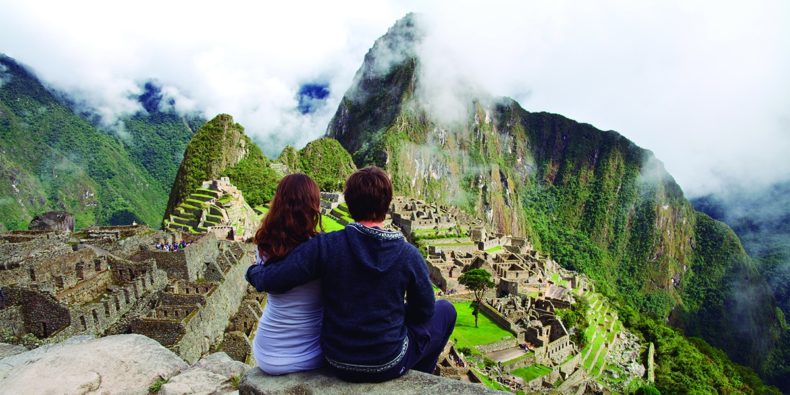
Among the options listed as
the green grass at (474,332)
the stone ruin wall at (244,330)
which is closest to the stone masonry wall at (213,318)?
the stone ruin wall at (244,330)

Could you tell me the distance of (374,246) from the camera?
371 centimetres

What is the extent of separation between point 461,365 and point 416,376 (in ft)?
50.9

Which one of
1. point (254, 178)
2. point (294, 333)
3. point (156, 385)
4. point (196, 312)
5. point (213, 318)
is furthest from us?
point (254, 178)

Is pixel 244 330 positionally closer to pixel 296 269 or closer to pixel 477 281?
pixel 296 269

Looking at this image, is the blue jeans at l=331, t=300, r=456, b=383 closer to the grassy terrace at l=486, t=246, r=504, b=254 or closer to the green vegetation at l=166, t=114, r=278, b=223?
the grassy terrace at l=486, t=246, r=504, b=254

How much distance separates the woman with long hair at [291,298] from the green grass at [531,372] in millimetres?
20614

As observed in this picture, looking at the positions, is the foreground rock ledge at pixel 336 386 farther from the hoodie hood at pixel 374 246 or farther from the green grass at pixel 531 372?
the green grass at pixel 531 372

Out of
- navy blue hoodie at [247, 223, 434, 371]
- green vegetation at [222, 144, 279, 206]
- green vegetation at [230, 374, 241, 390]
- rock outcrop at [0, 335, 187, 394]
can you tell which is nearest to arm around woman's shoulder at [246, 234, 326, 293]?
navy blue hoodie at [247, 223, 434, 371]

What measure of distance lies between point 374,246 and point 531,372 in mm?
22297

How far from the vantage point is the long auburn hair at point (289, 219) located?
3787 mm

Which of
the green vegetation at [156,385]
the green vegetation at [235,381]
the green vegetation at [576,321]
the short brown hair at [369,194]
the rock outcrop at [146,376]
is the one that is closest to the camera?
the rock outcrop at [146,376]

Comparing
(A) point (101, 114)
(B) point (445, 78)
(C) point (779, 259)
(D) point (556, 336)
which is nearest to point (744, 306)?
(C) point (779, 259)

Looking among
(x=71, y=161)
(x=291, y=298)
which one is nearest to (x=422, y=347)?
(x=291, y=298)

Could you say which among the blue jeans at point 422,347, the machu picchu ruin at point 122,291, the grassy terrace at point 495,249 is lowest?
the grassy terrace at point 495,249
